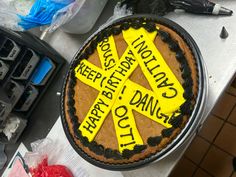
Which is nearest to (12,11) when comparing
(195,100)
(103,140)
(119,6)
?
(119,6)

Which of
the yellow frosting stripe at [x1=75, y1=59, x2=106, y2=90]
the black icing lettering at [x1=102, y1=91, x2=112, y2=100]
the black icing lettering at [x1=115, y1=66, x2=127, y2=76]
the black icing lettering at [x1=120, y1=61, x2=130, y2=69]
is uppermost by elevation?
the black icing lettering at [x1=120, y1=61, x2=130, y2=69]

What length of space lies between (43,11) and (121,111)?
1.16 ft

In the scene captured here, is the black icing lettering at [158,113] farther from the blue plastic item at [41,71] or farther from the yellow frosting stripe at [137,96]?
the blue plastic item at [41,71]

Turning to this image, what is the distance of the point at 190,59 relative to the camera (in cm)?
61

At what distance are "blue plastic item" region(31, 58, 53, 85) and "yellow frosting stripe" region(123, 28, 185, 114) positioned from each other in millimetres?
455

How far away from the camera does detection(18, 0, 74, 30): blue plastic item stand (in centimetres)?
83

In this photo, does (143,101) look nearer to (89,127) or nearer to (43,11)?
(89,127)

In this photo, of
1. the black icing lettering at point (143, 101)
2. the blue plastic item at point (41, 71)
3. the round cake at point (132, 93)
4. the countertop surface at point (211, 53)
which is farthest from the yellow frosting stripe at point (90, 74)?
the blue plastic item at point (41, 71)

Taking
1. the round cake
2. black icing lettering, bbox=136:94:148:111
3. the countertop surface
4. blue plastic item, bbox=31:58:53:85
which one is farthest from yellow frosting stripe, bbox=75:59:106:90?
blue plastic item, bbox=31:58:53:85

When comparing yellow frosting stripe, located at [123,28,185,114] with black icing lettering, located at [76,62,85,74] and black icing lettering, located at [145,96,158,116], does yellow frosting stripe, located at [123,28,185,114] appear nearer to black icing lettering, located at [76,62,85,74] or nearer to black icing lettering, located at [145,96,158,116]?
black icing lettering, located at [145,96,158,116]

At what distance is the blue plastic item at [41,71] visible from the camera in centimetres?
108

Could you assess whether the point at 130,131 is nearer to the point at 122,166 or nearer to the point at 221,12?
the point at 122,166

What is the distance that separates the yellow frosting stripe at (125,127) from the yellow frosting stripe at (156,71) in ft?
0.22

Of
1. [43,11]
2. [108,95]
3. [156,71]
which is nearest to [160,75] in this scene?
[156,71]
